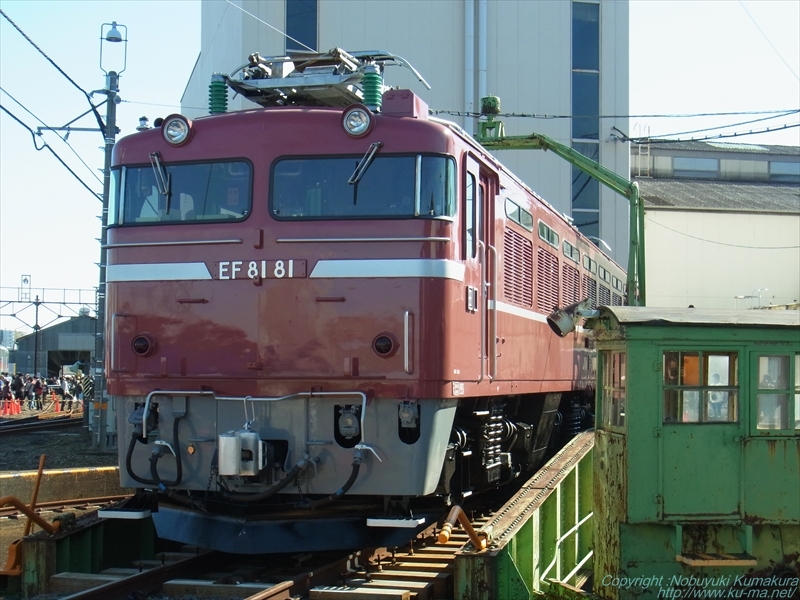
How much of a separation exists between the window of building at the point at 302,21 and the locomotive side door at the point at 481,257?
2009cm

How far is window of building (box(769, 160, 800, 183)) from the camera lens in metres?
52.2

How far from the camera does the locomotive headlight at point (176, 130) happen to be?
855cm

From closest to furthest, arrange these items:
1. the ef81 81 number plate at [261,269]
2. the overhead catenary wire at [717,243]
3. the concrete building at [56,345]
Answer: the ef81 81 number plate at [261,269], the overhead catenary wire at [717,243], the concrete building at [56,345]

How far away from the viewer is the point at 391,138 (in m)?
8.23

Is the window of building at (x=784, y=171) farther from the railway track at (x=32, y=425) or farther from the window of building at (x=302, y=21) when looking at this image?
the railway track at (x=32, y=425)

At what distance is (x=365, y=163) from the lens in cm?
816

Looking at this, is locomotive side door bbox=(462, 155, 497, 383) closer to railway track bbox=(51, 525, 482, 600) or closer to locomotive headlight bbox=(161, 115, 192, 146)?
railway track bbox=(51, 525, 482, 600)

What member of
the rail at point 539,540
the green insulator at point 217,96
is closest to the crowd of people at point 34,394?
the green insulator at point 217,96

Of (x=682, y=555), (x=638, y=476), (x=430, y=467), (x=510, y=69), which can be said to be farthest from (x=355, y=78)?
(x=510, y=69)

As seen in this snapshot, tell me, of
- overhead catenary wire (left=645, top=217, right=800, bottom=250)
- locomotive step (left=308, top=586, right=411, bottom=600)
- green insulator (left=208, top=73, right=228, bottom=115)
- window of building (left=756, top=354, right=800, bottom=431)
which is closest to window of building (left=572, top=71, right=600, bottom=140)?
overhead catenary wire (left=645, top=217, right=800, bottom=250)

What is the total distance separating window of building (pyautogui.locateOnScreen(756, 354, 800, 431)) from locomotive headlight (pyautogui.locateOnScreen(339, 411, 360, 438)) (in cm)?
313

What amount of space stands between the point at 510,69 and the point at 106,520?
878 inches

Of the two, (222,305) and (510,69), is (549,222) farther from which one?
(510,69)

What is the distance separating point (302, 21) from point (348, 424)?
22.4 metres
